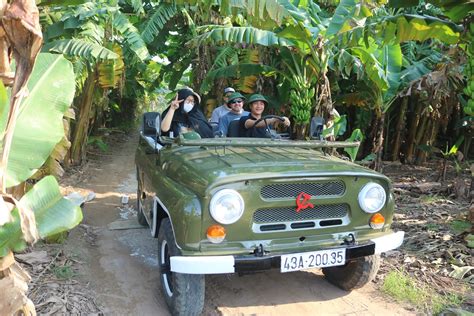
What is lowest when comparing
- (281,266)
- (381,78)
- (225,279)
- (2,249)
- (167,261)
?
(225,279)

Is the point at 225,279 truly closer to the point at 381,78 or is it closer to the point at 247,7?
the point at 247,7

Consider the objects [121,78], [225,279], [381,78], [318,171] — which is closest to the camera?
[318,171]

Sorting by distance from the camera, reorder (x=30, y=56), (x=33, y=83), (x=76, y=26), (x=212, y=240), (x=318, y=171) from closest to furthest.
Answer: (x=30, y=56)
(x=33, y=83)
(x=212, y=240)
(x=318, y=171)
(x=76, y=26)

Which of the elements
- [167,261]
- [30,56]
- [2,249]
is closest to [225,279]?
[167,261]

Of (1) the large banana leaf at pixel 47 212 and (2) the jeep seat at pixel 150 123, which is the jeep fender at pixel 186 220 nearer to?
(1) the large banana leaf at pixel 47 212

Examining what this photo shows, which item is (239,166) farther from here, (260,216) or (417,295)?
(417,295)

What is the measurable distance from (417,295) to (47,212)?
3147mm

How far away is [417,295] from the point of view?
12.6 feet

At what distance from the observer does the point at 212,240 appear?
9.85ft

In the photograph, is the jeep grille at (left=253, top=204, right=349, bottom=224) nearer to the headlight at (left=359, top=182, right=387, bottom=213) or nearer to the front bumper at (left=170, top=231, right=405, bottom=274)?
the headlight at (left=359, top=182, right=387, bottom=213)

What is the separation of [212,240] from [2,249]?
130cm

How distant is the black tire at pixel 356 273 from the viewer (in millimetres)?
3777

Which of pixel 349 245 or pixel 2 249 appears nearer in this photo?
pixel 2 249

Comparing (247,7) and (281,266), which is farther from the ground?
(247,7)
